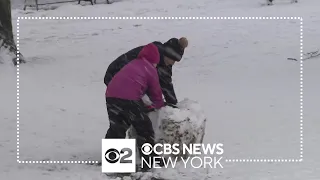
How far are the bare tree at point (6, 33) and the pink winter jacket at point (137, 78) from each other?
25.7 ft

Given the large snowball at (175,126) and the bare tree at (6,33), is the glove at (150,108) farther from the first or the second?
the bare tree at (6,33)

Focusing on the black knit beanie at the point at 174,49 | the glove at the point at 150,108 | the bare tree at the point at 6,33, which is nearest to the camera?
the glove at the point at 150,108

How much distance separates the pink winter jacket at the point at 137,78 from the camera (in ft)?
18.4

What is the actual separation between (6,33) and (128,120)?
8.31 metres

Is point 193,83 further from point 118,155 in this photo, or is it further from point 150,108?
point 118,155

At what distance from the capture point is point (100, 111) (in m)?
9.21

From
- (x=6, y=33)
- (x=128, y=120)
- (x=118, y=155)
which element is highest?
(x=128, y=120)

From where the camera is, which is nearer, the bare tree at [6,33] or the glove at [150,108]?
the glove at [150,108]

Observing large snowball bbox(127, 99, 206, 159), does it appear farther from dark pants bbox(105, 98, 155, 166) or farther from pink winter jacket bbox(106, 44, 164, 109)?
pink winter jacket bbox(106, 44, 164, 109)

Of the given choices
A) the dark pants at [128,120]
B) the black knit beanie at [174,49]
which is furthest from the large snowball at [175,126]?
the black knit beanie at [174,49]

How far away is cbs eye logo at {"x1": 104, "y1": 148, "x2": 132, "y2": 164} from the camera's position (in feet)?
19.7

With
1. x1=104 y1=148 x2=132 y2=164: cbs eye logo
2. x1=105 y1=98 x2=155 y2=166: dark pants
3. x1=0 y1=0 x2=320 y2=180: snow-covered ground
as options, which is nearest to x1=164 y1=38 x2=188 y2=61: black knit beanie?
x1=105 y1=98 x2=155 y2=166: dark pants

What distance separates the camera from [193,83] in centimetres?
1182

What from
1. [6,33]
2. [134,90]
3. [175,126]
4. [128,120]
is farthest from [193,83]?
[134,90]
